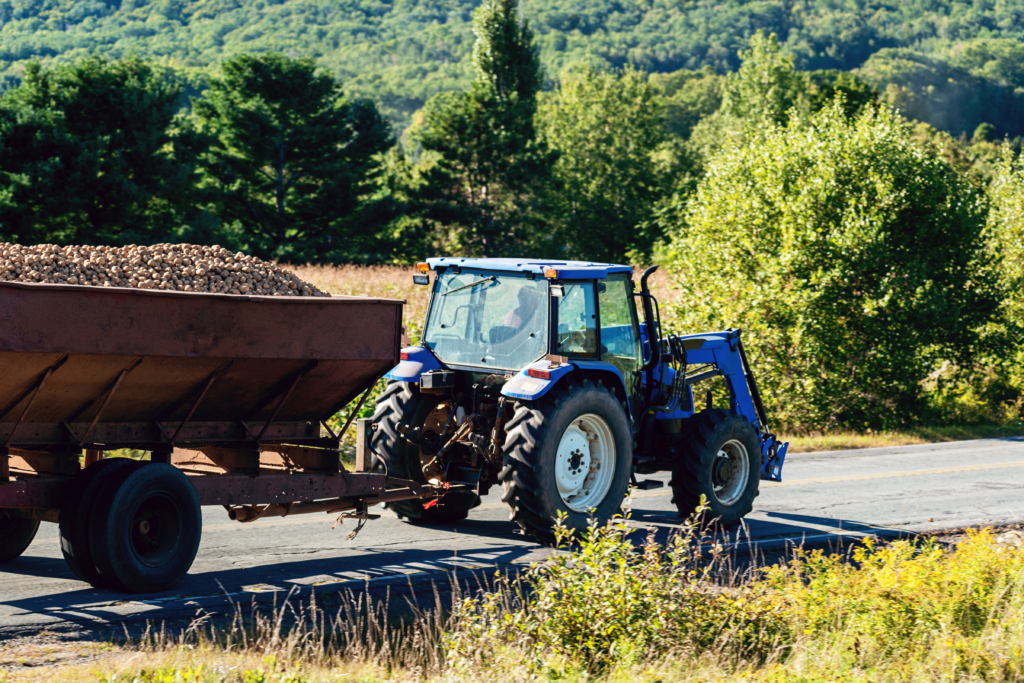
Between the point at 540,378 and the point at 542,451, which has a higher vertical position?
the point at 540,378

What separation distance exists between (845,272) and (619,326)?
10766 millimetres


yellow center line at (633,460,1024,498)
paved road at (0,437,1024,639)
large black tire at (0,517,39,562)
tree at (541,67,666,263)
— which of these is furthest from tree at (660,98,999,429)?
tree at (541,67,666,263)

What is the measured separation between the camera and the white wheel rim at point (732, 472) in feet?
29.0

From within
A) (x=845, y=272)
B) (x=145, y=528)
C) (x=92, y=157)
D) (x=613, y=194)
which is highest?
(x=613, y=194)

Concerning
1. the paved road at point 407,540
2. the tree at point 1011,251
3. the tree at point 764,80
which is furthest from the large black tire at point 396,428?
the tree at point 764,80

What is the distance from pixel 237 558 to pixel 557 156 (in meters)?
36.4

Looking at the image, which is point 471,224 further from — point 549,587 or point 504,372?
point 549,587

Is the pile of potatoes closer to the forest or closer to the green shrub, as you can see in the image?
the green shrub

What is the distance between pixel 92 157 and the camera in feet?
82.5

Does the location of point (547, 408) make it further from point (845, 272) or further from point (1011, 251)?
point (1011, 251)

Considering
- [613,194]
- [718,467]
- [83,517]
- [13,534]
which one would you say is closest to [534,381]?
[718,467]

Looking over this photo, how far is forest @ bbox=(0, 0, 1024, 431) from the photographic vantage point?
59.9 feet

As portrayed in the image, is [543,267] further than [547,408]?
Yes

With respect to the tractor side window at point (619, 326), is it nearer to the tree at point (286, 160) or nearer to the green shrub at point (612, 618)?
the green shrub at point (612, 618)
